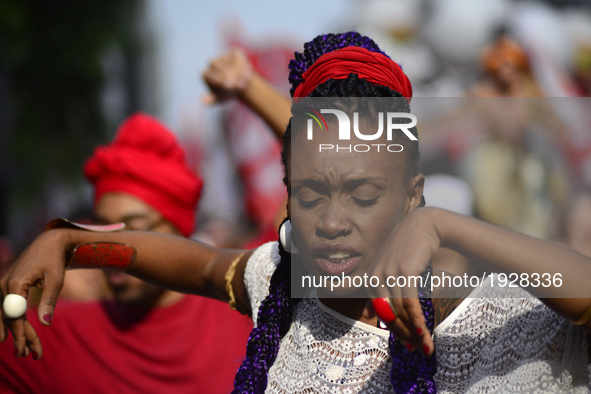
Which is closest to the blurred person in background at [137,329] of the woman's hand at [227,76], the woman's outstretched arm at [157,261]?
the woman's hand at [227,76]

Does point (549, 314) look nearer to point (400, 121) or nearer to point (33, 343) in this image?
point (400, 121)

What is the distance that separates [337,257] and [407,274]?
1.10 ft

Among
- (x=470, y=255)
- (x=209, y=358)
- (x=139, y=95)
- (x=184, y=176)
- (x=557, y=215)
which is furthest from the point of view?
(x=139, y=95)

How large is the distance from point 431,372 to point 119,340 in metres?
1.96

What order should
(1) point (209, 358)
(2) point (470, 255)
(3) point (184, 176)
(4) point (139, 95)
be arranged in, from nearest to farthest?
(2) point (470, 255) → (1) point (209, 358) → (3) point (184, 176) → (4) point (139, 95)

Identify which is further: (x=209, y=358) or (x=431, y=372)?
(x=209, y=358)

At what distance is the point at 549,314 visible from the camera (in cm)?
183

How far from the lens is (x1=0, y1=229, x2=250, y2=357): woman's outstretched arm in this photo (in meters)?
1.93

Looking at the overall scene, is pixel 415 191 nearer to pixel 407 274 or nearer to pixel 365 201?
pixel 365 201

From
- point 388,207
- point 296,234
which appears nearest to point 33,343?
point 296,234

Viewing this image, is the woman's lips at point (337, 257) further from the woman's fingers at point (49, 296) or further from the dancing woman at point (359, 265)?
the woman's fingers at point (49, 296)

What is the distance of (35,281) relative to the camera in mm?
1897

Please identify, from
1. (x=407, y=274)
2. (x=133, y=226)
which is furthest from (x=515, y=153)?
(x=407, y=274)

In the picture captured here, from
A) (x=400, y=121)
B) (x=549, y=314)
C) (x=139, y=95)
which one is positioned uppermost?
(x=139, y=95)
